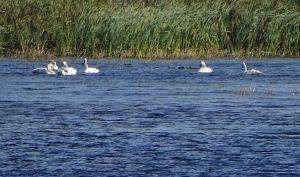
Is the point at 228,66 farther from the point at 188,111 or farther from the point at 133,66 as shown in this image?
the point at 188,111

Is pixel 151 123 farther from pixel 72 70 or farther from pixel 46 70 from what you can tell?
pixel 46 70

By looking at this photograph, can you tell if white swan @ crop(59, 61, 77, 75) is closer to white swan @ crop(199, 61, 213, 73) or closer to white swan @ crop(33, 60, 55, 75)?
white swan @ crop(33, 60, 55, 75)

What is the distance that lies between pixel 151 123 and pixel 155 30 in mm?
16968

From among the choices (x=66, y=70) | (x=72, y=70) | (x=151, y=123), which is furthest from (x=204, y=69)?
(x=151, y=123)

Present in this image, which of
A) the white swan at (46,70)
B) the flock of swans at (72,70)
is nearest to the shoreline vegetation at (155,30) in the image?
the flock of swans at (72,70)

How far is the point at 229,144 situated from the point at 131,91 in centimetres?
1036

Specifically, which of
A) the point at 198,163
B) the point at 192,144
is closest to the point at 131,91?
the point at 192,144

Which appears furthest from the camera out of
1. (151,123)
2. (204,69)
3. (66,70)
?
(66,70)

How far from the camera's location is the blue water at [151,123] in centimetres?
1695

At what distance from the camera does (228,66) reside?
122 ft

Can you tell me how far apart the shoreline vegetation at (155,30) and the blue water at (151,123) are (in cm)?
345

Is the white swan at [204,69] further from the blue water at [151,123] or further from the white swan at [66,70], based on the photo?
the white swan at [66,70]

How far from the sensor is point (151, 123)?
2180 centimetres

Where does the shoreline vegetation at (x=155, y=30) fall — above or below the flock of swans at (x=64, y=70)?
above
